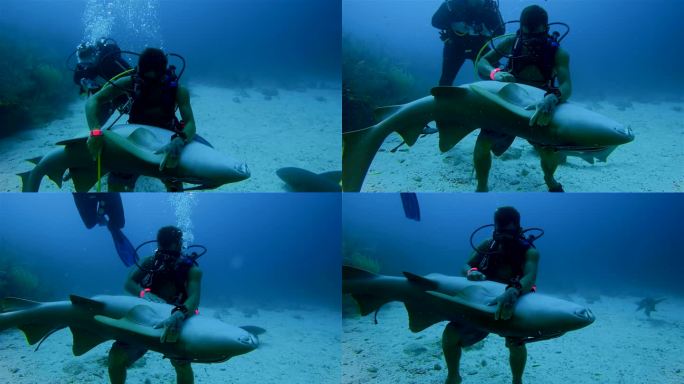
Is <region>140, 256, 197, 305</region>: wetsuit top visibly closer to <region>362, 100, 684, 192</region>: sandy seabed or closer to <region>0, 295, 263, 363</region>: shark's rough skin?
<region>0, 295, 263, 363</region>: shark's rough skin

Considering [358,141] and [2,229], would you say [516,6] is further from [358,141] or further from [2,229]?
[2,229]


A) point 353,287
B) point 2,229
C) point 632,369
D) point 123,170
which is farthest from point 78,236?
point 632,369

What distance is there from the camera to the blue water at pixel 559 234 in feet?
19.4

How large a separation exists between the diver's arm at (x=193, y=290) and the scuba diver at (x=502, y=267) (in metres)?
2.42

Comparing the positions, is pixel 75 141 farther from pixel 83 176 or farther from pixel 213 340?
pixel 213 340

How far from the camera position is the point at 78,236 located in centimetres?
712

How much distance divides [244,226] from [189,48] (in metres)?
4.35

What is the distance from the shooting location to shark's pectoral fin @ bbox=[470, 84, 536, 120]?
13.1 feet

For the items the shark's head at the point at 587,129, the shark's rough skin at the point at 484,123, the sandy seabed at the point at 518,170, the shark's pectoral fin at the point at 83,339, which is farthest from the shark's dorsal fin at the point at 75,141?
the shark's head at the point at 587,129

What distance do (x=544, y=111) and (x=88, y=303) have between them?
14.5 feet

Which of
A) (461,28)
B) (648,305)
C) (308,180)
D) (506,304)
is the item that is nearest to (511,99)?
(506,304)

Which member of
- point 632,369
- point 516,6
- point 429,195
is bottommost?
point 632,369

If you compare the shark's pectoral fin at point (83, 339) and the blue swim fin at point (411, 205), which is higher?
the blue swim fin at point (411, 205)

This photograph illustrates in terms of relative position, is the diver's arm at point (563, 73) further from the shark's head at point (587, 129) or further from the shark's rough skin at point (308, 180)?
the shark's rough skin at point (308, 180)
